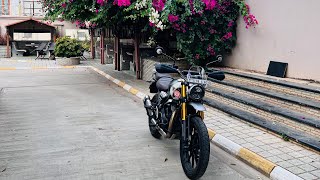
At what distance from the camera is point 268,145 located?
17.1 ft

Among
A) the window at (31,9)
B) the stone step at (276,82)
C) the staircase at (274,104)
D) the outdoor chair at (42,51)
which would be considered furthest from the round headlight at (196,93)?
the window at (31,9)

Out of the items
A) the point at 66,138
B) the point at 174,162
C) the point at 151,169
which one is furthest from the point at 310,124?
the point at 66,138

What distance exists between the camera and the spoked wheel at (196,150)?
13.1 feet

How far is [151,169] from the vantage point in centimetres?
451

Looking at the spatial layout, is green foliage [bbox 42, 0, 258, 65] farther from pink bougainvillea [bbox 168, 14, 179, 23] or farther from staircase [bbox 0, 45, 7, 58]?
staircase [bbox 0, 45, 7, 58]

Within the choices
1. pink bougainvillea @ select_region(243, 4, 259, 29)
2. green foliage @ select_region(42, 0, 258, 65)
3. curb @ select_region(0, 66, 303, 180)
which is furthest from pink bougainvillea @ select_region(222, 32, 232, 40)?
curb @ select_region(0, 66, 303, 180)

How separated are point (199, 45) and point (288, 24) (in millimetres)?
2690

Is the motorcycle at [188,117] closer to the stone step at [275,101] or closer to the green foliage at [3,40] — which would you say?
the stone step at [275,101]

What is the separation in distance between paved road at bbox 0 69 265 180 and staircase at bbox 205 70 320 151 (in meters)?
1.24

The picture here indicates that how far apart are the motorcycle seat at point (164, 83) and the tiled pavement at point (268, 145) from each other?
4.30ft

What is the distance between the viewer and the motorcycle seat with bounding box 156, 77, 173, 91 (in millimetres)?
5202

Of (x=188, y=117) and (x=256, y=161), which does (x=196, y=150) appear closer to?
(x=188, y=117)

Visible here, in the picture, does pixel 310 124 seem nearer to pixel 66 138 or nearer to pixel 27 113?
pixel 66 138

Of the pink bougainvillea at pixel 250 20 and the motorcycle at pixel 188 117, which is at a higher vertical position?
the pink bougainvillea at pixel 250 20
